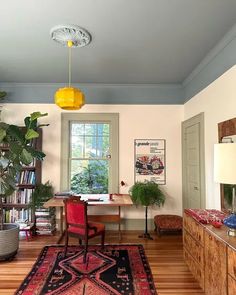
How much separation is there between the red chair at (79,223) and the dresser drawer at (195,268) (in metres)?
1.26

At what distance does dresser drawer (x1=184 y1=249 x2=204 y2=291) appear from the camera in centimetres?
264

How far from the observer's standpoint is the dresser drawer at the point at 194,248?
2652mm

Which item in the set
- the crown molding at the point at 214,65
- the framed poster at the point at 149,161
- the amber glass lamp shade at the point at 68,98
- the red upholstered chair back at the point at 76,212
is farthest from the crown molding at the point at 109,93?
the red upholstered chair back at the point at 76,212

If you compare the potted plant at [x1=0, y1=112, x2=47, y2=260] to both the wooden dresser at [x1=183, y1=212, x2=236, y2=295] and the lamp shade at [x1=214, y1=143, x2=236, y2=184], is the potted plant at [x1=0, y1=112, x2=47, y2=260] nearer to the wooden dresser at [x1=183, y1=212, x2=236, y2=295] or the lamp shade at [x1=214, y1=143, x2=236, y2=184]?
the wooden dresser at [x1=183, y1=212, x2=236, y2=295]

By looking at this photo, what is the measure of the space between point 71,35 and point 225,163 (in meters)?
2.25

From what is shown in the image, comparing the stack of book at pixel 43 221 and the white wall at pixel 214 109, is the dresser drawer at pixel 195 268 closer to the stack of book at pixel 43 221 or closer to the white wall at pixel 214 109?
the white wall at pixel 214 109

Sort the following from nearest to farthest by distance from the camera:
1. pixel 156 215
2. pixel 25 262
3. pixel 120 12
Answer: pixel 120 12
pixel 25 262
pixel 156 215

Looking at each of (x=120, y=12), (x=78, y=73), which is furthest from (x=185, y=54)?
(x=78, y=73)

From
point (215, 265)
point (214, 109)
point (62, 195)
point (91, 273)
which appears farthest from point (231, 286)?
point (62, 195)

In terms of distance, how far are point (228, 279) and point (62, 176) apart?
364 cm

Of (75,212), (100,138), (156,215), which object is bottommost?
(156,215)

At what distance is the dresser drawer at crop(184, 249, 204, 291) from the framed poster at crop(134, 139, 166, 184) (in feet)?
6.36

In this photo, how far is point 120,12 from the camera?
2547 mm

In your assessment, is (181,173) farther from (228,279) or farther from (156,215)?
(228,279)
